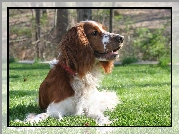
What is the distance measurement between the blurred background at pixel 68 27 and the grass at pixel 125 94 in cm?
19

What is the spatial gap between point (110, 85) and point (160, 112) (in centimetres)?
116

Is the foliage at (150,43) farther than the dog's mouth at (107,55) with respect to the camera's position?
Yes

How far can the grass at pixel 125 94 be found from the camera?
6562 millimetres

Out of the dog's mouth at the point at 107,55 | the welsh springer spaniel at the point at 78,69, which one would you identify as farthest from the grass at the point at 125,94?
the dog's mouth at the point at 107,55

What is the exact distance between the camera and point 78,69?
649cm

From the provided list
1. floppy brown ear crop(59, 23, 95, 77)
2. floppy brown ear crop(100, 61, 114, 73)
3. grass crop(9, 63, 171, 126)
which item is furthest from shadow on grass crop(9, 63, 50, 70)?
floppy brown ear crop(100, 61, 114, 73)

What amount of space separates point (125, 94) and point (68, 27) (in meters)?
1.18

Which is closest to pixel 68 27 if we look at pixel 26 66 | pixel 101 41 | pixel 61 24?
pixel 61 24

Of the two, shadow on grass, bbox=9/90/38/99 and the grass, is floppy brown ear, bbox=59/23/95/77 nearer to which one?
the grass

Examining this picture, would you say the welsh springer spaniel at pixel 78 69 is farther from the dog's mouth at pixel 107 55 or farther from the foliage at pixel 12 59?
the foliage at pixel 12 59

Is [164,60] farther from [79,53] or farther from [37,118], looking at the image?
[37,118]

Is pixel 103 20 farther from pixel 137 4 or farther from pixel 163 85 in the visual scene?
pixel 163 85

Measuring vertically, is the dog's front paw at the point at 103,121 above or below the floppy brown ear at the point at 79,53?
below

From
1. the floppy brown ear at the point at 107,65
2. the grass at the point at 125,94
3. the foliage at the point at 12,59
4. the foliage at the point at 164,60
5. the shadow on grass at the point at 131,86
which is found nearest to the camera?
the grass at the point at 125,94
